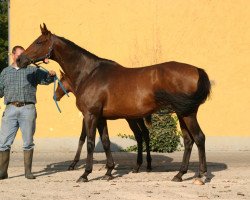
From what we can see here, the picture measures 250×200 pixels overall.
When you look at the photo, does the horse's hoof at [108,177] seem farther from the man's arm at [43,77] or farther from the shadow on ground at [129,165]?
the man's arm at [43,77]

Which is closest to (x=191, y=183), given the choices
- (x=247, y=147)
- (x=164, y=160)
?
(x=164, y=160)

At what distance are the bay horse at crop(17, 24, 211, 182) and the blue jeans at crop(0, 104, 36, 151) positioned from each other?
717 millimetres

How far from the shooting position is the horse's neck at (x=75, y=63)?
899 centimetres

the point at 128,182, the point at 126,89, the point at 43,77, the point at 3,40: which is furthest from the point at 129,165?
the point at 3,40

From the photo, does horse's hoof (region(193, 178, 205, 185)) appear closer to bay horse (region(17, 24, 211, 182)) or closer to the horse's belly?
bay horse (region(17, 24, 211, 182))

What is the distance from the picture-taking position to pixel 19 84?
28.8 ft

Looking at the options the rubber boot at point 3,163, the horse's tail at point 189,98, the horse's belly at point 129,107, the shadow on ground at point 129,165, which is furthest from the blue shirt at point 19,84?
the horse's tail at point 189,98

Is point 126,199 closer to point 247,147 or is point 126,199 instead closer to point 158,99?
point 158,99

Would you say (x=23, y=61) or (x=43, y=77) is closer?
(x=23, y=61)

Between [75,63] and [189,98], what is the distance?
6.68 ft

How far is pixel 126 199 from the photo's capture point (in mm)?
6895

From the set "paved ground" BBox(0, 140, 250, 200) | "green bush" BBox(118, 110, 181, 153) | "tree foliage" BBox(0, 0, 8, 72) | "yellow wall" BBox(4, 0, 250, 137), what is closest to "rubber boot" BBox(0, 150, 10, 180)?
"paved ground" BBox(0, 140, 250, 200)

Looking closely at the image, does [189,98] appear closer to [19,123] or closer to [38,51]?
[38,51]

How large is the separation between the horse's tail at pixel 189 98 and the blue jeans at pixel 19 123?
2.16m
